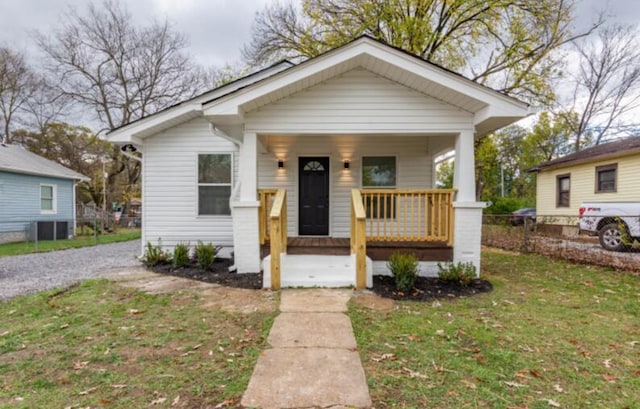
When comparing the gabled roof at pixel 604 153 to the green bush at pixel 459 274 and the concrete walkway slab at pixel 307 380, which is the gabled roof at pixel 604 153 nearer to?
the green bush at pixel 459 274

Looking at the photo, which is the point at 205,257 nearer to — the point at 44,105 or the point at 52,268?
the point at 52,268

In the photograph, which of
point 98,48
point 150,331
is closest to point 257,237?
point 150,331

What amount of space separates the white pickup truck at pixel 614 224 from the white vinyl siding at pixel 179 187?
9.50m

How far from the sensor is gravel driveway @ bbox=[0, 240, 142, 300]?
222 inches

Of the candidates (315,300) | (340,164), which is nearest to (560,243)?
(340,164)

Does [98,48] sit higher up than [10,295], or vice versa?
[98,48]

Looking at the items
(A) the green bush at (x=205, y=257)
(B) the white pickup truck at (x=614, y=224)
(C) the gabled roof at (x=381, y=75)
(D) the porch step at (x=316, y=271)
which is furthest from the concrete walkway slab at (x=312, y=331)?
(B) the white pickup truck at (x=614, y=224)

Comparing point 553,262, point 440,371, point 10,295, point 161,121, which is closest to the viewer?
point 440,371

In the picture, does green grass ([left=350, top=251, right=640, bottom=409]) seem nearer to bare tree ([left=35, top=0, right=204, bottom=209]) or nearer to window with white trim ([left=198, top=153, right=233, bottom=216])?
window with white trim ([left=198, top=153, right=233, bottom=216])

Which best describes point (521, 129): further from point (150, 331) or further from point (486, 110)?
point (150, 331)

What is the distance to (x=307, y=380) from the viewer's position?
2.46 m

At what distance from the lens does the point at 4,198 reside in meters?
12.3

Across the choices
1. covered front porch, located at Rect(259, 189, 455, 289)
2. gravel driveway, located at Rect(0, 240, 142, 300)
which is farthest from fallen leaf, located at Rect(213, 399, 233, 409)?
gravel driveway, located at Rect(0, 240, 142, 300)

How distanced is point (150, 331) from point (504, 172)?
41.2 m
